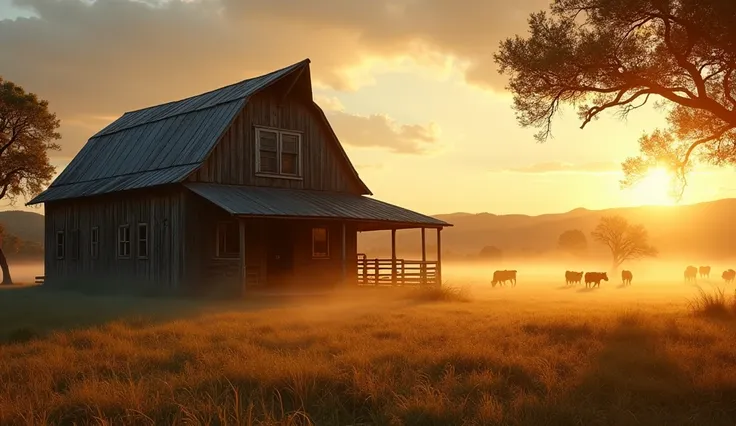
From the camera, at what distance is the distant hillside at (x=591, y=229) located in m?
141

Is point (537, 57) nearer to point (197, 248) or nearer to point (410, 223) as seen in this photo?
point (410, 223)

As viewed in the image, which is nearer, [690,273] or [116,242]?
[116,242]

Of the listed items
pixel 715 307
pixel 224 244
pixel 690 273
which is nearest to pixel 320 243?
pixel 224 244

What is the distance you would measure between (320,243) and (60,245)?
12771mm

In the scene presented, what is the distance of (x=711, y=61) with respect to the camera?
21.4 meters

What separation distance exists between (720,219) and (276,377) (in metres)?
170

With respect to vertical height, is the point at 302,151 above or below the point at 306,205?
above

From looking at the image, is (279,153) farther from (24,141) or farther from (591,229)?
(591,229)

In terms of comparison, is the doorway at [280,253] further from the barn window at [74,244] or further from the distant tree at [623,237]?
the distant tree at [623,237]

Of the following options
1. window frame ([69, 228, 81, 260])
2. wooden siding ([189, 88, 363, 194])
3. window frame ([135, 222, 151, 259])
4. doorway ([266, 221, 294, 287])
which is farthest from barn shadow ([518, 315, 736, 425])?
window frame ([69, 228, 81, 260])

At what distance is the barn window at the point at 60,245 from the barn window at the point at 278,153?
11.5m

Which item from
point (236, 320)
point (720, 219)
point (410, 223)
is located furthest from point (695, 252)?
point (236, 320)

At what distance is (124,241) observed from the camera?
30656 mm

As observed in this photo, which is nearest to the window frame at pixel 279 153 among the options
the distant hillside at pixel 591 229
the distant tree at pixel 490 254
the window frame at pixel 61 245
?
the window frame at pixel 61 245
